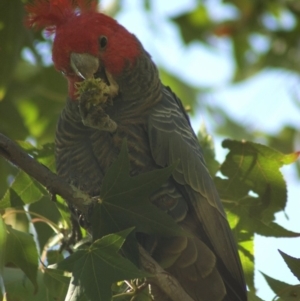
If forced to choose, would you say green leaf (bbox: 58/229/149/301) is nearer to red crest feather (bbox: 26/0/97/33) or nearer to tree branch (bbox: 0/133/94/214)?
tree branch (bbox: 0/133/94/214)

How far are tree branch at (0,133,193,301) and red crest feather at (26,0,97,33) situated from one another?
1.43 m

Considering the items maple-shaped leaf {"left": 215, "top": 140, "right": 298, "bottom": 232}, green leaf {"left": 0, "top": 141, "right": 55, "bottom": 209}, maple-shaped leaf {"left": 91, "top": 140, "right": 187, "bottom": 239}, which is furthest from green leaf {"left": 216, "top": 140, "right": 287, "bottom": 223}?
green leaf {"left": 0, "top": 141, "right": 55, "bottom": 209}

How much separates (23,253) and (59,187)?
0.59 metres

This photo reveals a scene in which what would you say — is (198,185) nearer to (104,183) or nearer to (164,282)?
(164,282)

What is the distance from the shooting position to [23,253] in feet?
11.5

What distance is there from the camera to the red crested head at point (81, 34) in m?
4.12

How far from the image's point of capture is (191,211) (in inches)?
156

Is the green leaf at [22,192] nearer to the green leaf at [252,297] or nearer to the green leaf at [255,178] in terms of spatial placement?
the green leaf at [255,178]

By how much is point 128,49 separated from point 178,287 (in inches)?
69.4

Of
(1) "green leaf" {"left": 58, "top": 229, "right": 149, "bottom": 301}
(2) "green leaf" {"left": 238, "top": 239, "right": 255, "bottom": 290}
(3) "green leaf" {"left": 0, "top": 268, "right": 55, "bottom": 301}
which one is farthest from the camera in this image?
(2) "green leaf" {"left": 238, "top": 239, "right": 255, "bottom": 290}

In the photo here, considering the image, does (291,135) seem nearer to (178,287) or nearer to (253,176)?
(253,176)

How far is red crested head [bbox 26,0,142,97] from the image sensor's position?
13.5 ft

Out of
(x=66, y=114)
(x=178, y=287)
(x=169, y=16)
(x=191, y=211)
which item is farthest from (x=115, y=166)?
(x=169, y=16)

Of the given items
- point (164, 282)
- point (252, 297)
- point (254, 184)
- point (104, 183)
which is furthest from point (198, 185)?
point (104, 183)
